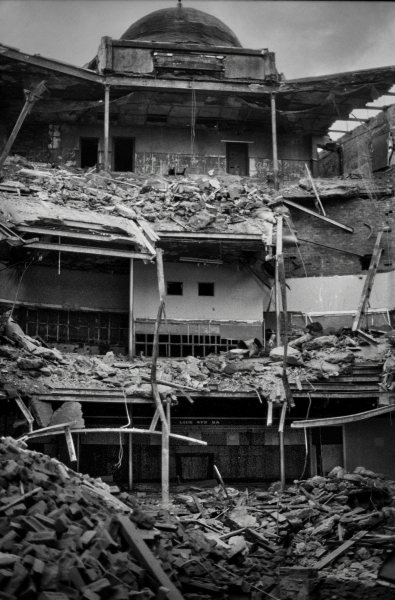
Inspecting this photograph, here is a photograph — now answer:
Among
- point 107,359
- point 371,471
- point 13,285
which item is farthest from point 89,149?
point 371,471

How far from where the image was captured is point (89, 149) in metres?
32.9

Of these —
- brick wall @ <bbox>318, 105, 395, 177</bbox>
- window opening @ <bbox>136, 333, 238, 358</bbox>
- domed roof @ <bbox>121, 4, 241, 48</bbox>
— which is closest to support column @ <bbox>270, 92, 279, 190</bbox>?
domed roof @ <bbox>121, 4, 241, 48</bbox>

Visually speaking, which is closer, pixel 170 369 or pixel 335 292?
pixel 170 369

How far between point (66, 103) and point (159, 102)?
3.18 meters

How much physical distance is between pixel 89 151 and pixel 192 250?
720 centimetres

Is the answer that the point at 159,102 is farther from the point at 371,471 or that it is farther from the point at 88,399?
the point at 371,471

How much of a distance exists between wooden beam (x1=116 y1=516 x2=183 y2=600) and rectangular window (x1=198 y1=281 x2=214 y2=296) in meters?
14.5

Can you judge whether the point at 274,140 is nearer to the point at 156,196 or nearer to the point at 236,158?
the point at 236,158

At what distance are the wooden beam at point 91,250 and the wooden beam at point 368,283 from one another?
6.88 m

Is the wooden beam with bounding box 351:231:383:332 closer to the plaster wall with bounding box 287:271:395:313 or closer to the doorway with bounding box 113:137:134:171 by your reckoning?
the plaster wall with bounding box 287:271:395:313

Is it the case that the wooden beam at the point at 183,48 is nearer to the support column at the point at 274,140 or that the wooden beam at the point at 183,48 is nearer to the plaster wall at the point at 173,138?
the support column at the point at 274,140

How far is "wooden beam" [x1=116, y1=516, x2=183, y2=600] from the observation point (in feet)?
44.3

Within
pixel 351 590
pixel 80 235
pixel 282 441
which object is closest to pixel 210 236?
Answer: pixel 80 235

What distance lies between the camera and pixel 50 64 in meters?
29.0
